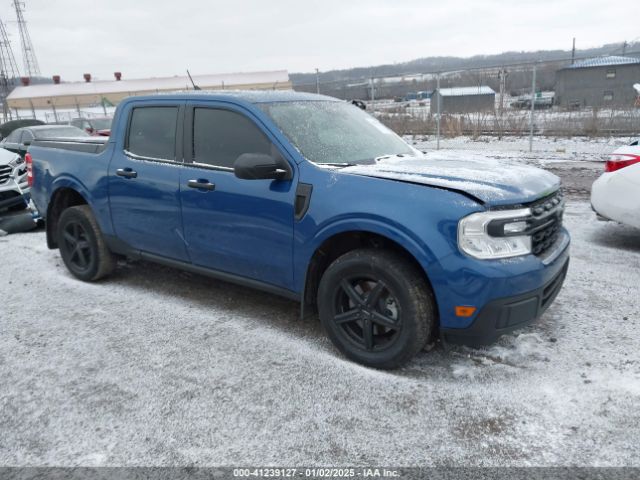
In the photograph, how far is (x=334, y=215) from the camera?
324 cm

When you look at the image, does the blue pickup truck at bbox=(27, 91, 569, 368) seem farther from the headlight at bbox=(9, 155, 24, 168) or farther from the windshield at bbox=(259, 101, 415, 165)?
the headlight at bbox=(9, 155, 24, 168)

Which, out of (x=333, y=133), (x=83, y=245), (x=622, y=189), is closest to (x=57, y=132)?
(x=83, y=245)

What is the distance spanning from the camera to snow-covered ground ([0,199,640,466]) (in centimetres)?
257

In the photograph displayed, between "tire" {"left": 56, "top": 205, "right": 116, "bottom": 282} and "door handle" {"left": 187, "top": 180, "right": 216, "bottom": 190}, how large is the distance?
153 cm

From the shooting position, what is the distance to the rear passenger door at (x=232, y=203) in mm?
3547

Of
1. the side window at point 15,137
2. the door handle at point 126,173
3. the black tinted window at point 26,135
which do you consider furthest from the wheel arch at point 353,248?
the side window at point 15,137

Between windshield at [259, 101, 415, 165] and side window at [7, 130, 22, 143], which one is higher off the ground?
windshield at [259, 101, 415, 165]

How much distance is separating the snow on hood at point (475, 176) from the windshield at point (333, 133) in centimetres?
23

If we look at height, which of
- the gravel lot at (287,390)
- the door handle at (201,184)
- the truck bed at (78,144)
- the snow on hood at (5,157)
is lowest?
the gravel lot at (287,390)

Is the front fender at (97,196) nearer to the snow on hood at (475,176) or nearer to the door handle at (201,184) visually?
the door handle at (201,184)

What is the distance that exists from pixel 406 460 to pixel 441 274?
1.01 metres

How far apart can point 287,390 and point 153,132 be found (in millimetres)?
2568

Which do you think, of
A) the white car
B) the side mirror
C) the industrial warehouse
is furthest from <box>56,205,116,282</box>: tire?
the white car

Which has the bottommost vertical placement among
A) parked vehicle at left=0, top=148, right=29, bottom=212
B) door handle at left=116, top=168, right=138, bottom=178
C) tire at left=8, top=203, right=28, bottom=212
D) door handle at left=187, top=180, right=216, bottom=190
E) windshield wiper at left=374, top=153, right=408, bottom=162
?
tire at left=8, top=203, right=28, bottom=212
